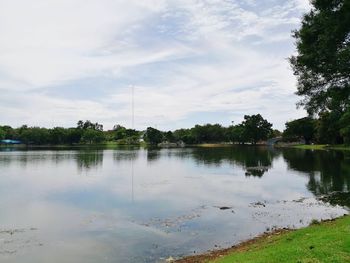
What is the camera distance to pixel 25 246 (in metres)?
21.9

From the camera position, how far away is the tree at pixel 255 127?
7121 inches

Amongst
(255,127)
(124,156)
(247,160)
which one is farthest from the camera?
(255,127)

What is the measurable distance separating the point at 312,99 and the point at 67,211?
2385cm

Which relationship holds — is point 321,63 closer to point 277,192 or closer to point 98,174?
point 277,192

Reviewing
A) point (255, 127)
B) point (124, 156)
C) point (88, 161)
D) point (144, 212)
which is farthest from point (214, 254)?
A: point (255, 127)

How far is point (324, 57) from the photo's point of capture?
96.8 feet

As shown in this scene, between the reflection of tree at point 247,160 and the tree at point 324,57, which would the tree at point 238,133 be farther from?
the tree at point 324,57

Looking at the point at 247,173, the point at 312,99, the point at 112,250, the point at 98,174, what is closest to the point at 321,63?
the point at 312,99

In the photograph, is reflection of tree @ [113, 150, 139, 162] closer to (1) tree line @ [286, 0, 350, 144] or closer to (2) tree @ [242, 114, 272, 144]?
(1) tree line @ [286, 0, 350, 144]

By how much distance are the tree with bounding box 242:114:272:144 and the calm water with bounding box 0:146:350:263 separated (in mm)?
126663

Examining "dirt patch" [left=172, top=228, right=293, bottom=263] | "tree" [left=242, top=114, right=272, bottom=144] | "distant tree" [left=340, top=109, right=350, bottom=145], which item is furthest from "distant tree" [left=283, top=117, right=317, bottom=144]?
"dirt patch" [left=172, top=228, right=293, bottom=263]

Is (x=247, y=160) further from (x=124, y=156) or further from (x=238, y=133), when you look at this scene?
(x=238, y=133)

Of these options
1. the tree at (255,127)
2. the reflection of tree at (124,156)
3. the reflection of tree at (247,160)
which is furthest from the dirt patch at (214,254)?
the tree at (255,127)

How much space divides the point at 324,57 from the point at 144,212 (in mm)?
19007
